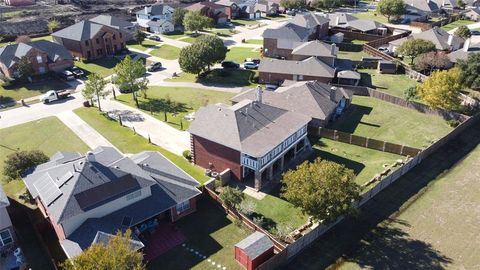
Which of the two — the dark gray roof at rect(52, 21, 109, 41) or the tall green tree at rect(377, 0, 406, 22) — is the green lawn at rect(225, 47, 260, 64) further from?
the tall green tree at rect(377, 0, 406, 22)

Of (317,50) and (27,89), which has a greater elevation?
(317,50)

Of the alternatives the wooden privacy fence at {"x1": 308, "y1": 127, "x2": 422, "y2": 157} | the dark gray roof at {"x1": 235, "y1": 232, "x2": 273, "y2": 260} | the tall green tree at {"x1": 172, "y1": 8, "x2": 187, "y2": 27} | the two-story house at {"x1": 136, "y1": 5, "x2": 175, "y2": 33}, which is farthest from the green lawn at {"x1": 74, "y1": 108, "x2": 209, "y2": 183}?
the tall green tree at {"x1": 172, "y1": 8, "x2": 187, "y2": 27}

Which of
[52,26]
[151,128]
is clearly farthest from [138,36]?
[151,128]

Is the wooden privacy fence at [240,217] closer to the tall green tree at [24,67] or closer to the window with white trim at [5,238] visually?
the window with white trim at [5,238]

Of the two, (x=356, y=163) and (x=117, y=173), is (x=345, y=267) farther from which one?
(x=117, y=173)

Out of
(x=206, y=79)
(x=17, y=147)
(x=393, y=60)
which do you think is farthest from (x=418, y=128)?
(x=17, y=147)

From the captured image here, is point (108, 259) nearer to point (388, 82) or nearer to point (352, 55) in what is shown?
point (388, 82)
